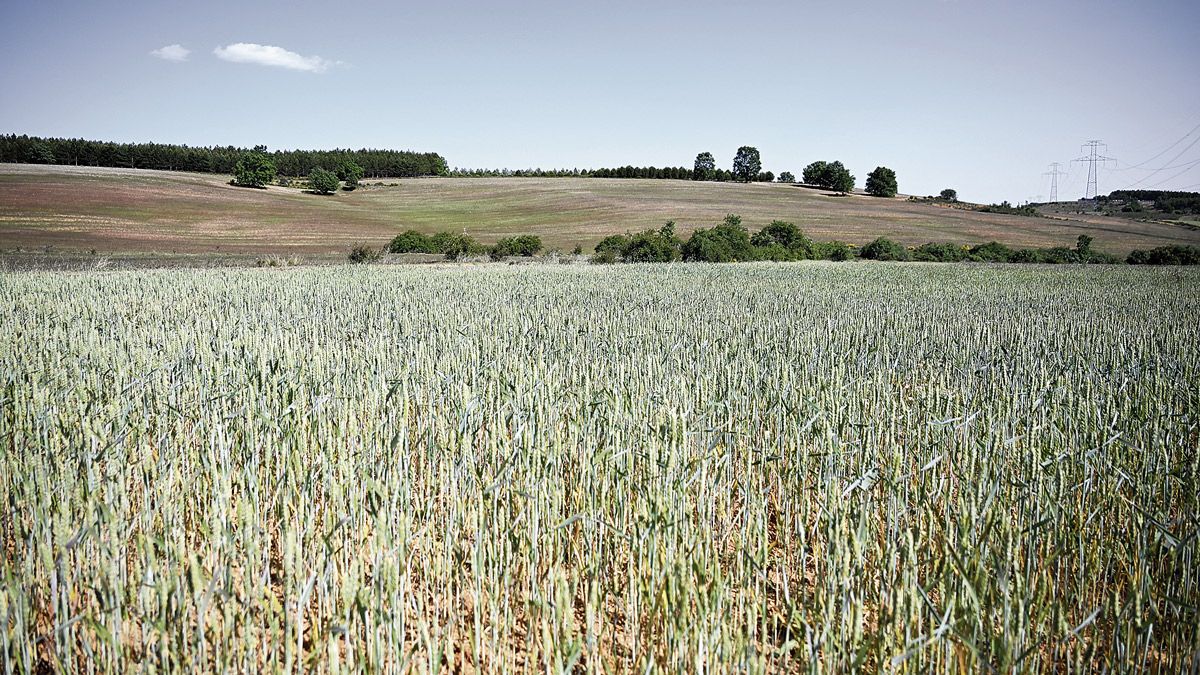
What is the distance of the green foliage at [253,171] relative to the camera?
59347 millimetres

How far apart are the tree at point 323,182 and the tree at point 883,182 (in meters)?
51.9

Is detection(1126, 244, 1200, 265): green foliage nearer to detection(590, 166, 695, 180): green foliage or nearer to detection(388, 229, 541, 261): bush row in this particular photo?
detection(388, 229, 541, 261): bush row

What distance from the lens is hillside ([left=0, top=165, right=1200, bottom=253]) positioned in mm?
36344

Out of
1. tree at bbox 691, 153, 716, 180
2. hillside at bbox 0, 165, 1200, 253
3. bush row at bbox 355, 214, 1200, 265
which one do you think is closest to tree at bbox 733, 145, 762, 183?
tree at bbox 691, 153, 716, 180

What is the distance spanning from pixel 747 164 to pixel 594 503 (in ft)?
288

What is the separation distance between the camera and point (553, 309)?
1040 cm

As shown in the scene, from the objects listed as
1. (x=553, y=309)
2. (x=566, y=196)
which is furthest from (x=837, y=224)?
(x=553, y=309)

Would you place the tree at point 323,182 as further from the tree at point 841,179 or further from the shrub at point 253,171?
the tree at point 841,179

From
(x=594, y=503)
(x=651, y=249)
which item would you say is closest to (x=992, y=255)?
(x=651, y=249)

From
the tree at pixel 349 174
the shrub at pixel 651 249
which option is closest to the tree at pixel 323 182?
the tree at pixel 349 174

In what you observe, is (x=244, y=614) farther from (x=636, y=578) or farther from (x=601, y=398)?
(x=601, y=398)

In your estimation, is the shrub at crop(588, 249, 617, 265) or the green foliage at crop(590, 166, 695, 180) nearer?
the shrub at crop(588, 249, 617, 265)

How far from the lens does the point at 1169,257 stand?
92.5ft

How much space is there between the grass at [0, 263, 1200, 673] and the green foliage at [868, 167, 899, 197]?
65748 millimetres
